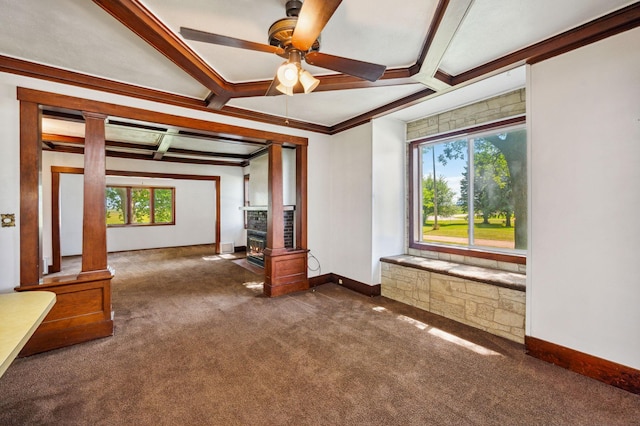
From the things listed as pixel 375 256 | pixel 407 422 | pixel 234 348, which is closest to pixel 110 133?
pixel 234 348

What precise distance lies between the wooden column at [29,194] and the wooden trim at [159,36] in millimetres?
1593

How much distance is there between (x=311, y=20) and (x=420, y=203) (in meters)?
3.56

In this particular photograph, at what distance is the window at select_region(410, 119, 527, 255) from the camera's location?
3377 millimetres

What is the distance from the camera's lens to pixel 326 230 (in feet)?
16.4

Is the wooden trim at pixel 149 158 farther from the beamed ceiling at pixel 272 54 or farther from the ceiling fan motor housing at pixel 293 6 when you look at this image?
the ceiling fan motor housing at pixel 293 6

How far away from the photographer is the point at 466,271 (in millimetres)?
3357

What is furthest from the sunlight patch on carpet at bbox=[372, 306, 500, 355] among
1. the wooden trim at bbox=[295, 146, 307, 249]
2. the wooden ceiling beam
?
the wooden ceiling beam

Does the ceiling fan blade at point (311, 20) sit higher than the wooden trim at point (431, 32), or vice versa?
the wooden trim at point (431, 32)

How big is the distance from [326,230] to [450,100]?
9.12 ft

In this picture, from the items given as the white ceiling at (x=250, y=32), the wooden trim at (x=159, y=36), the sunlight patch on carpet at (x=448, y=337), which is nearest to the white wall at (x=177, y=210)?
the white ceiling at (x=250, y=32)

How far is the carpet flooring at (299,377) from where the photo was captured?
1.85 metres

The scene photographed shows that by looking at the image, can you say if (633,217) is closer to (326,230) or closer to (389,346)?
(389,346)

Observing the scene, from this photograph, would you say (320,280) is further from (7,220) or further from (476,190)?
(7,220)

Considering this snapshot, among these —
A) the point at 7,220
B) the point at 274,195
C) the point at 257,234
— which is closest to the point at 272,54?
the point at 274,195
